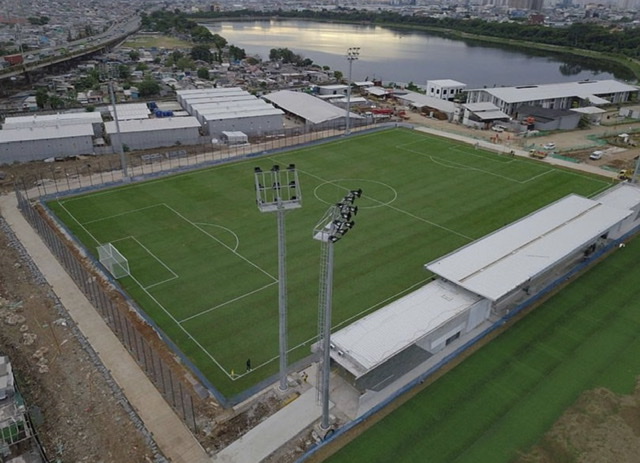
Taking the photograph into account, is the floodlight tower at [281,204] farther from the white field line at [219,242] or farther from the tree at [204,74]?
the tree at [204,74]

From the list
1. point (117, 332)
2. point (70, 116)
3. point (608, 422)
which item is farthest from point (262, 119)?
point (608, 422)

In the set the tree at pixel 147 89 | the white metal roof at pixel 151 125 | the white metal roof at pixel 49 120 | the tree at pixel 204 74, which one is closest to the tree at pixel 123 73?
the tree at pixel 204 74

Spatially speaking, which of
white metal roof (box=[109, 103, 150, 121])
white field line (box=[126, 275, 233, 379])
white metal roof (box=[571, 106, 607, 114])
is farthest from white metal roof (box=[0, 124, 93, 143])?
white metal roof (box=[571, 106, 607, 114])

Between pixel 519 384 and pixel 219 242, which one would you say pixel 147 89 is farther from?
pixel 519 384

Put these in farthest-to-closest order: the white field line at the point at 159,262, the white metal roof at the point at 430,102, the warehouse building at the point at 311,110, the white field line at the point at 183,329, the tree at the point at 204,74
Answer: the tree at the point at 204,74
the white metal roof at the point at 430,102
the warehouse building at the point at 311,110
the white field line at the point at 159,262
the white field line at the point at 183,329

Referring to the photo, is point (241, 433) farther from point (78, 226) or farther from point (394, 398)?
point (78, 226)

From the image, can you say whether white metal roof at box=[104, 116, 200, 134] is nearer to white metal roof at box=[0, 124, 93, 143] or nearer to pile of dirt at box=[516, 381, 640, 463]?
white metal roof at box=[0, 124, 93, 143]

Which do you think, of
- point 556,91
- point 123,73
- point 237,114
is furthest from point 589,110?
point 123,73
